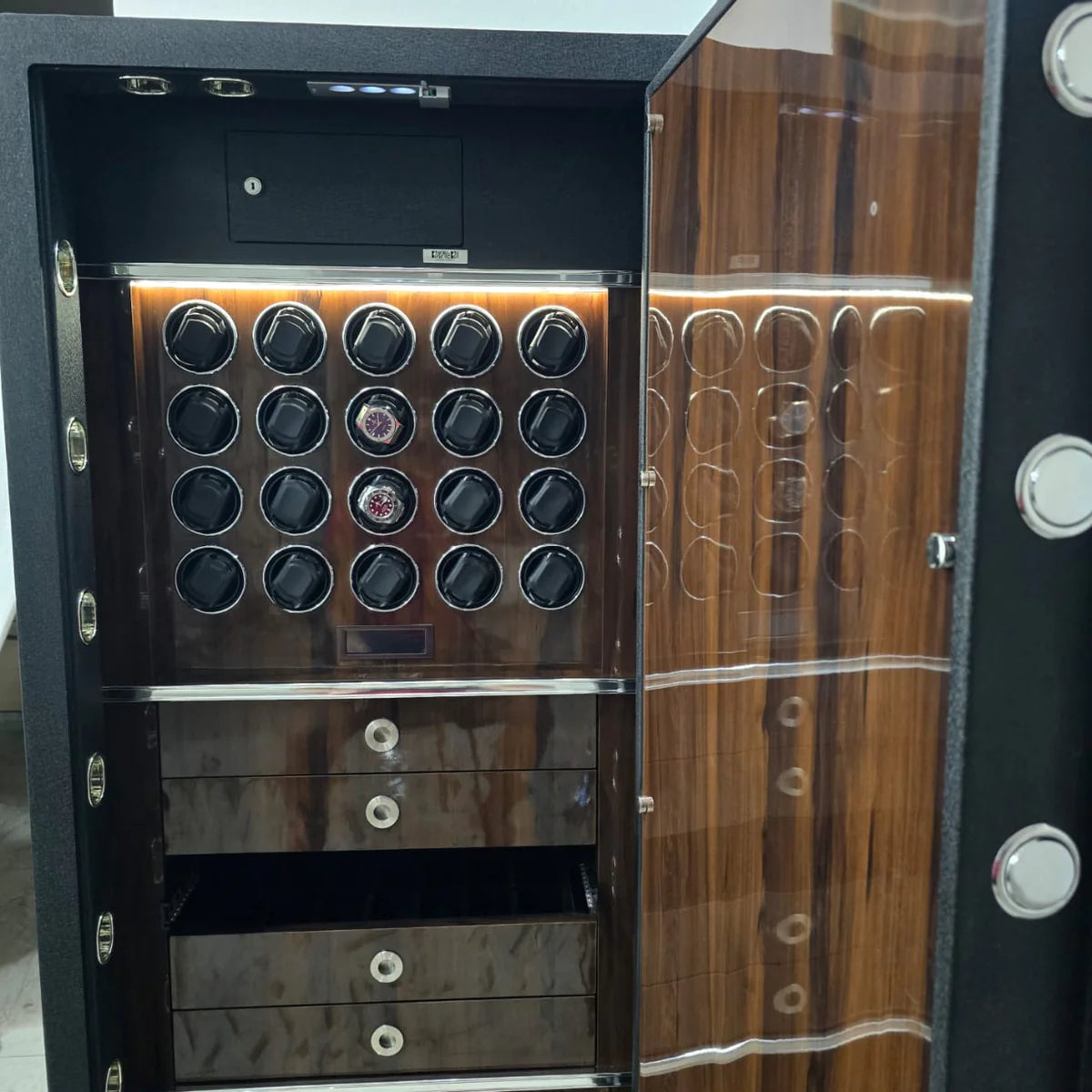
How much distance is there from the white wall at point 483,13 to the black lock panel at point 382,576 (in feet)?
2.16

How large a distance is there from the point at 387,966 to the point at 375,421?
23.8 inches

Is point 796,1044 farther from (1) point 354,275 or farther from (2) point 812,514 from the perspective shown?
(1) point 354,275

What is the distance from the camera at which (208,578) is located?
3.24 ft

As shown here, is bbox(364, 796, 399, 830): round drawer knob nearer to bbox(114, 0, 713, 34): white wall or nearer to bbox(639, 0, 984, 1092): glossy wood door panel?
bbox(639, 0, 984, 1092): glossy wood door panel

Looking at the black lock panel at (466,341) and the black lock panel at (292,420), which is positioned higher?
the black lock panel at (466,341)

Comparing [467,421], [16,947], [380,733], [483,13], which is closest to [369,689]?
[380,733]

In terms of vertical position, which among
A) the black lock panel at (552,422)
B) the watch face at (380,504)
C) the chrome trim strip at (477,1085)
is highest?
the black lock panel at (552,422)

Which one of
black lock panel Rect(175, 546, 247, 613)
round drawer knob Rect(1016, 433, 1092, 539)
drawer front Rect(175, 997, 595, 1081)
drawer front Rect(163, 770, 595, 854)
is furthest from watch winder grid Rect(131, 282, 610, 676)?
round drawer knob Rect(1016, 433, 1092, 539)

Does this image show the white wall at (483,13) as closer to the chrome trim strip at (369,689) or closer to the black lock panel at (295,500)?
the black lock panel at (295,500)

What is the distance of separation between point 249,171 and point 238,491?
0.32 metres

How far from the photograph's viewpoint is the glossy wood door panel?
0.39 meters

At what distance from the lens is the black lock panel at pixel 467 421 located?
3.22ft

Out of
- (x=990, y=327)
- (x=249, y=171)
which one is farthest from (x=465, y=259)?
(x=990, y=327)

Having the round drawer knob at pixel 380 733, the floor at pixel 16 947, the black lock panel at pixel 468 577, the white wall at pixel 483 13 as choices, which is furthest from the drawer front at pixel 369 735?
the white wall at pixel 483 13
